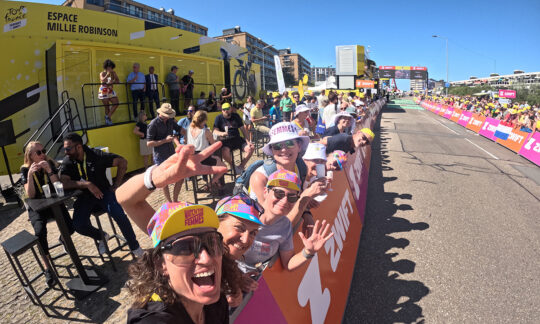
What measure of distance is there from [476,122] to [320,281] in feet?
71.2

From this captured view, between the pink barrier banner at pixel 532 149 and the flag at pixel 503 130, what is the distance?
2.38m

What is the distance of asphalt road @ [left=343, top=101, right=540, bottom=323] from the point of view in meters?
3.53

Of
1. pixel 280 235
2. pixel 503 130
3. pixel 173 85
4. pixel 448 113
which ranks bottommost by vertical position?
pixel 280 235

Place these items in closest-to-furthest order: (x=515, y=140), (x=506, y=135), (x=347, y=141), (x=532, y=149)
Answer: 1. (x=347, y=141)
2. (x=532, y=149)
3. (x=515, y=140)
4. (x=506, y=135)

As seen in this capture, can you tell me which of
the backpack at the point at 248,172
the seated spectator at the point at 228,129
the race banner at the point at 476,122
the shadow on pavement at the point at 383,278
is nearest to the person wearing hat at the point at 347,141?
the shadow on pavement at the point at 383,278

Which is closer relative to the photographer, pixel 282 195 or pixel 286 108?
pixel 282 195

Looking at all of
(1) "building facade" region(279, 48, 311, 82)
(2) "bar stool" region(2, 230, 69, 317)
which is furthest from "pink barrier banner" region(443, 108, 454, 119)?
(1) "building facade" region(279, 48, 311, 82)

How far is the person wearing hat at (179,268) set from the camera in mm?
1299

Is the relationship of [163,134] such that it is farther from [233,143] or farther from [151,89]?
[151,89]

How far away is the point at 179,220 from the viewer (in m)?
1.31

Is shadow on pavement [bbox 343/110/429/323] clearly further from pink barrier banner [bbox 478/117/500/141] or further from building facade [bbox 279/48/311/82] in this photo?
building facade [bbox 279/48/311/82]

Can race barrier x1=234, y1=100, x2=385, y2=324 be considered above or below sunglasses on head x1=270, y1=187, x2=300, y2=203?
below

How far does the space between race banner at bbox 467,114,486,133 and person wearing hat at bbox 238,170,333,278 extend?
2081 cm

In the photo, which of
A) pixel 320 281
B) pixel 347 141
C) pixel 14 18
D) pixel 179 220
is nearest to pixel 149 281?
pixel 179 220
